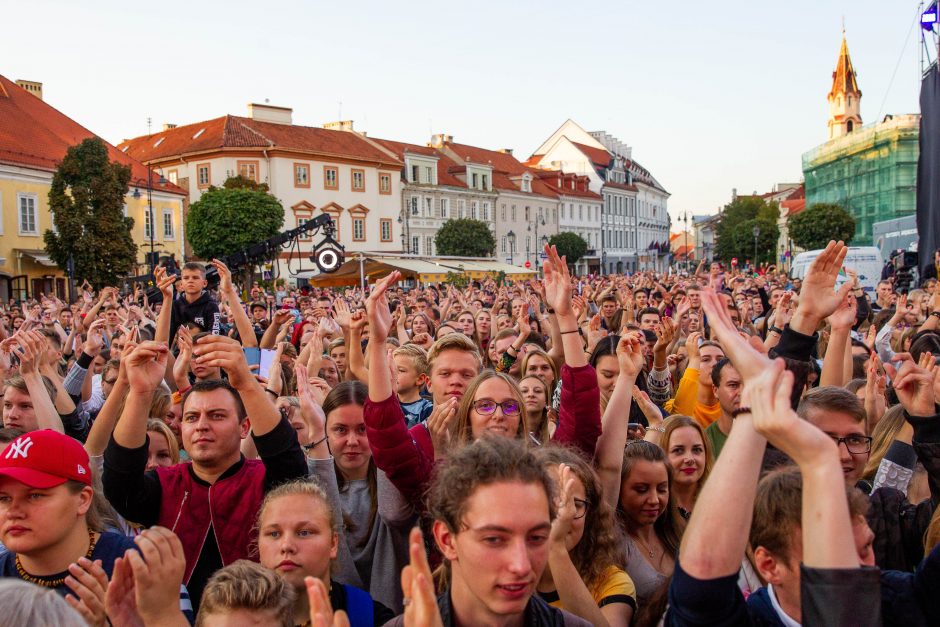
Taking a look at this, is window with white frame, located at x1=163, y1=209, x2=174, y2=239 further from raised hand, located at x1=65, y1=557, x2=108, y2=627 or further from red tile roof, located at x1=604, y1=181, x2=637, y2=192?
red tile roof, located at x1=604, y1=181, x2=637, y2=192

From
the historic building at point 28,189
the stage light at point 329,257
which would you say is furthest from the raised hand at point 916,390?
the historic building at point 28,189

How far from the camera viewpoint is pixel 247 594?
2639 mm

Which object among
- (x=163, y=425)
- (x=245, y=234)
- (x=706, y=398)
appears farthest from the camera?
(x=245, y=234)

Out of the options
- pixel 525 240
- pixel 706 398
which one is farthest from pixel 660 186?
pixel 706 398

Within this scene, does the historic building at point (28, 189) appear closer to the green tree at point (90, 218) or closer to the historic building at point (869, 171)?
the green tree at point (90, 218)

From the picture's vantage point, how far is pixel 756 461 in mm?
2051

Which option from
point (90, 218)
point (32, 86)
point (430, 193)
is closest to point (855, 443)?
point (90, 218)

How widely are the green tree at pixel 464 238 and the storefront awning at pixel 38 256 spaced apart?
96.3 ft

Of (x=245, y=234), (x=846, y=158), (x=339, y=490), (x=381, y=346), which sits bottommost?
(x=339, y=490)

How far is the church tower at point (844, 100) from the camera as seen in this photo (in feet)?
290

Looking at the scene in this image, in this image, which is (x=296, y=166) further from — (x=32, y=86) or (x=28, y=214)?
(x=28, y=214)

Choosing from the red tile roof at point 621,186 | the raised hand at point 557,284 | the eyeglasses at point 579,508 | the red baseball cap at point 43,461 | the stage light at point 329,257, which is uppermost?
the red tile roof at point 621,186

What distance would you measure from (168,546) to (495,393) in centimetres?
187

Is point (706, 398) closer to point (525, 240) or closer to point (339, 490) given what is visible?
point (339, 490)
